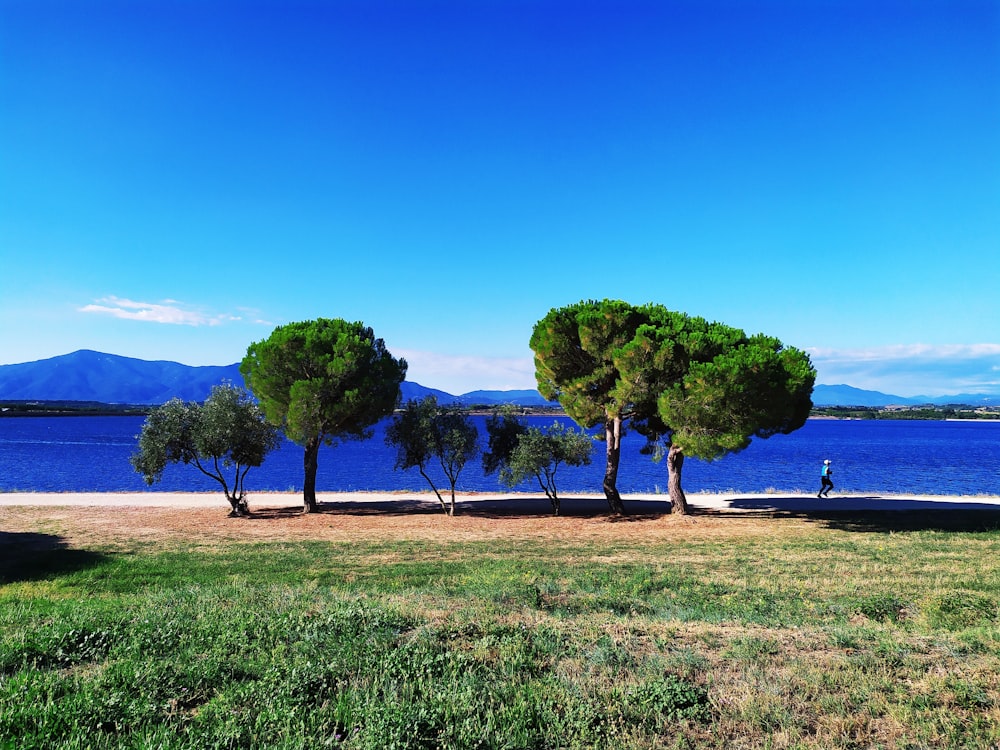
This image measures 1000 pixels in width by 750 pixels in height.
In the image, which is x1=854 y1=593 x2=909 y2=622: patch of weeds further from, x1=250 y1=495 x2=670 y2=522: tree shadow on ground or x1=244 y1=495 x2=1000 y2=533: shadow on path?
x1=250 y1=495 x2=670 y2=522: tree shadow on ground

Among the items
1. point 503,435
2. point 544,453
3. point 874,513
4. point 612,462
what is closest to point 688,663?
point 544,453

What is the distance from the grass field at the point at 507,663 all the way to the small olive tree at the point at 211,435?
14391 mm

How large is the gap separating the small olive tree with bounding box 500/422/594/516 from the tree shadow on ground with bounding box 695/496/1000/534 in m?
6.22

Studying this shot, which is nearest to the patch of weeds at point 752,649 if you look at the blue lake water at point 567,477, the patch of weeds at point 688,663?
the patch of weeds at point 688,663

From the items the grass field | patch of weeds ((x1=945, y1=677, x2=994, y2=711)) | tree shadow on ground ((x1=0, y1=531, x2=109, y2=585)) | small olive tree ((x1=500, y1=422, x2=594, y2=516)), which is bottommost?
tree shadow on ground ((x1=0, y1=531, x2=109, y2=585))

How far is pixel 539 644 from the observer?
581 cm

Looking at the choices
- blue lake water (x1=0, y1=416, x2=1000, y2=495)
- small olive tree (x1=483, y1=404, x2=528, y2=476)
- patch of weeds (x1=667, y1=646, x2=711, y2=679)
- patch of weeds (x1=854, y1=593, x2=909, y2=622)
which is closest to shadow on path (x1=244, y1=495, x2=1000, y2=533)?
small olive tree (x1=483, y1=404, x2=528, y2=476)

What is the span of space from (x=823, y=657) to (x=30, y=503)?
34.7 m

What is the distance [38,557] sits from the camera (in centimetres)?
1514

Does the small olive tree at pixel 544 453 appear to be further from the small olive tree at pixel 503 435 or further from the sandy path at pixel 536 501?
the sandy path at pixel 536 501

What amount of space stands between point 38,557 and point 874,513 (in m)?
30.5

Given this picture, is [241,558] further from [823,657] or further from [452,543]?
[823,657]

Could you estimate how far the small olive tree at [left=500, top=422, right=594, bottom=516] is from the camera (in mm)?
25312

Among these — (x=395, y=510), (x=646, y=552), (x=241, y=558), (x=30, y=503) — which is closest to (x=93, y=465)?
(x=30, y=503)
